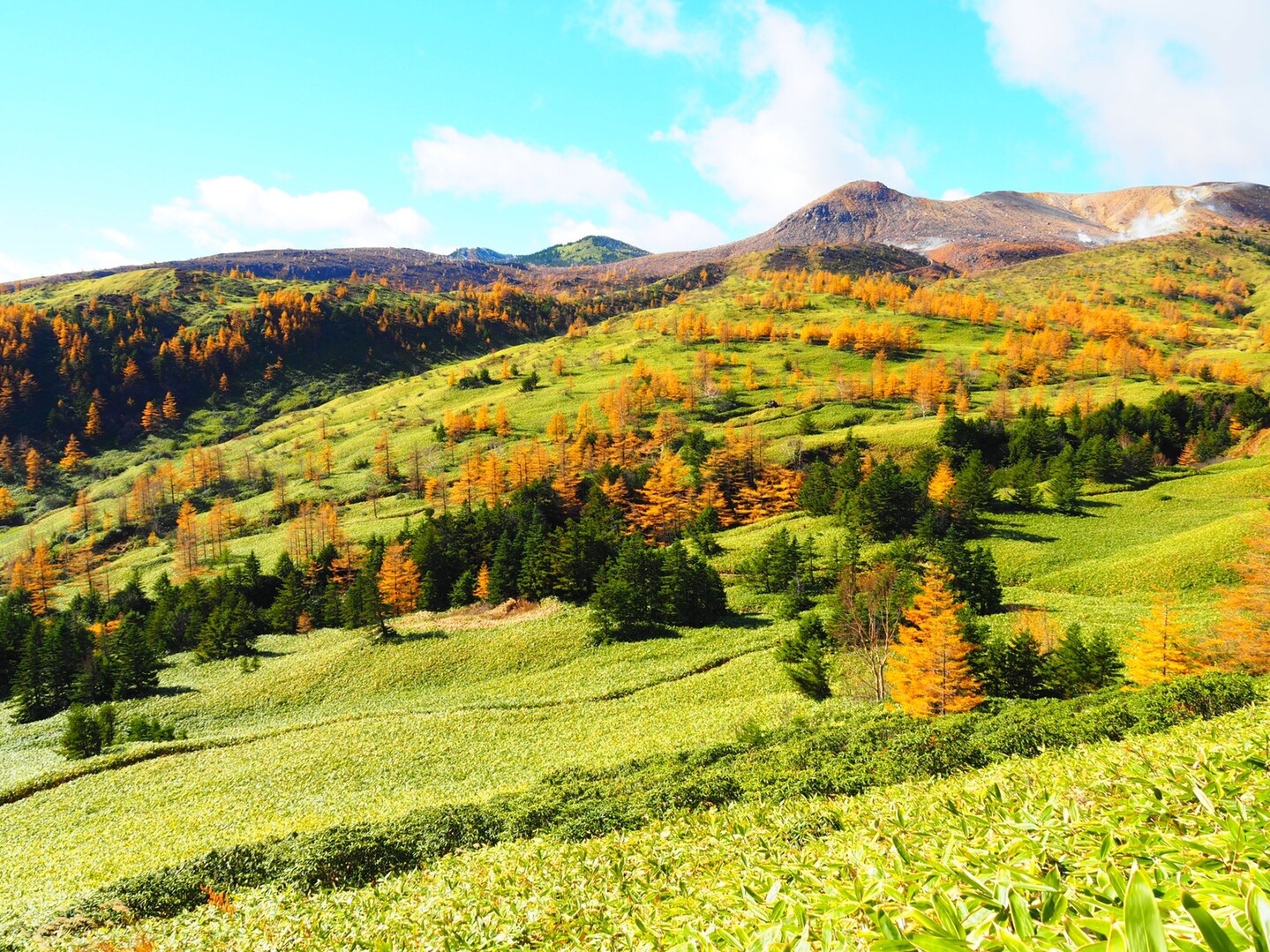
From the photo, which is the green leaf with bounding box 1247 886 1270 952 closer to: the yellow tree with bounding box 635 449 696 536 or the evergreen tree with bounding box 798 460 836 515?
the evergreen tree with bounding box 798 460 836 515

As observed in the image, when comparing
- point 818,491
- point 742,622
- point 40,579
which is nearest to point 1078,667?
point 742,622

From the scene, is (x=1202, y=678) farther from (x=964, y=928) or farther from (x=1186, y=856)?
(x=964, y=928)

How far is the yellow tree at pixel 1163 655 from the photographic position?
33812 mm

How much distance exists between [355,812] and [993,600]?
5316 centimetres

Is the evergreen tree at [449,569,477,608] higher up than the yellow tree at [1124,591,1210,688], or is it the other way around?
the yellow tree at [1124,591,1210,688]

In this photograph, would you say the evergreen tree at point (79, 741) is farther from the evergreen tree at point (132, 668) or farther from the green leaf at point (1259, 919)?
the green leaf at point (1259, 919)

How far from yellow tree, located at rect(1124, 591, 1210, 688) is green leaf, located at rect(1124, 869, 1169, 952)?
136 feet

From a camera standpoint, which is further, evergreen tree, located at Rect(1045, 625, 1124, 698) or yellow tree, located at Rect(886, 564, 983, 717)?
evergreen tree, located at Rect(1045, 625, 1124, 698)

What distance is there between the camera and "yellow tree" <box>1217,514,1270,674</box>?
32.5 metres

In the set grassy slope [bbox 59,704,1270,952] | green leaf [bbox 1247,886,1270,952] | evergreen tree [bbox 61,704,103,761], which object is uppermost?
green leaf [bbox 1247,886,1270,952]

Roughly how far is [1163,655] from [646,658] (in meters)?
37.8

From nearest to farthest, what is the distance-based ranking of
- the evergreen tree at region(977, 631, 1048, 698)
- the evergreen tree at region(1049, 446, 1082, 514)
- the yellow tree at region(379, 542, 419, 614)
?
the evergreen tree at region(977, 631, 1048, 698), the yellow tree at region(379, 542, 419, 614), the evergreen tree at region(1049, 446, 1082, 514)

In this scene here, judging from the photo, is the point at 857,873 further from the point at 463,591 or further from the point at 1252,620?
the point at 463,591

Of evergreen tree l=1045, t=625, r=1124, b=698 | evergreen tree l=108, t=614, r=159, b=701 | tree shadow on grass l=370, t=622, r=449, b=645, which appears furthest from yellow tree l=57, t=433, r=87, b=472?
evergreen tree l=1045, t=625, r=1124, b=698
